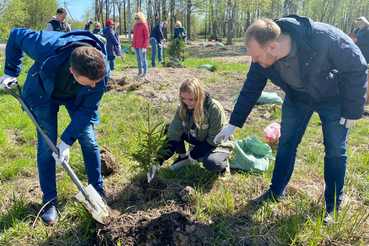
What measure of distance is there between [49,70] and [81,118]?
0.42 meters

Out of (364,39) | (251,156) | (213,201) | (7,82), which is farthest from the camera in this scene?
(364,39)

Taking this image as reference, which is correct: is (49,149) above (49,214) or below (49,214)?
above

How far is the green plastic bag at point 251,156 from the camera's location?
3.15 m

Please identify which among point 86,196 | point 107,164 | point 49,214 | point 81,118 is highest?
point 81,118

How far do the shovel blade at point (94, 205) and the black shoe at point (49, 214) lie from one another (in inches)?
17.9

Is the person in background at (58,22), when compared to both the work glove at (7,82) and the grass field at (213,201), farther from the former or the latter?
the work glove at (7,82)

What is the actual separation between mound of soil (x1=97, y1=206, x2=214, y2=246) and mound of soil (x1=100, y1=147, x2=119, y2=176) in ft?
2.89

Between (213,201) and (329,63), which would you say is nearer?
(329,63)

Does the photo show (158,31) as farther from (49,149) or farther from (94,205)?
(94,205)

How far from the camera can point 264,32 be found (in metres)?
1.79

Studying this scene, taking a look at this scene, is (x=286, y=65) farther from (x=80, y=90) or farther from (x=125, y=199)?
(x=125, y=199)

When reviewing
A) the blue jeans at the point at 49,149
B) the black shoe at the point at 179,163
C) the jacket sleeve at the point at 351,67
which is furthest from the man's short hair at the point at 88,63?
the black shoe at the point at 179,163

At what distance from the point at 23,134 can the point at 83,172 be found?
1701 millimetres

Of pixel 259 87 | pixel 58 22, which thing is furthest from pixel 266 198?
pixel 58 22
